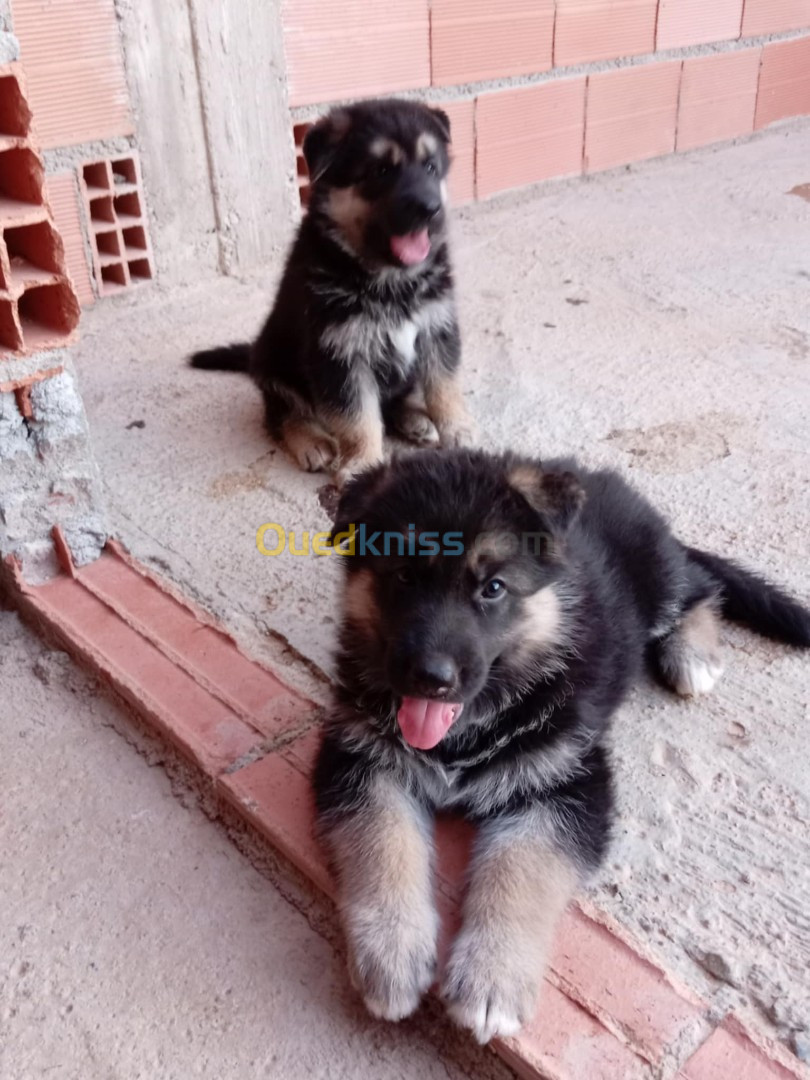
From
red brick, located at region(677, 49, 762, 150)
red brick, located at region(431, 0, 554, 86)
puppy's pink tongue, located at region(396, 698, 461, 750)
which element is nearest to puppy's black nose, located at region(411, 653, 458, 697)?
puppy's pink tongue, located at region(396, 698, 461, 750)

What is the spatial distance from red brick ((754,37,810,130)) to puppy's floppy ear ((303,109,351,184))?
4.92 metres

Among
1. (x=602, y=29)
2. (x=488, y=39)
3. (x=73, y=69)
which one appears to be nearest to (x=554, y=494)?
(x=73, y=69)

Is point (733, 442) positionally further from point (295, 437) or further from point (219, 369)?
point (219, 369)

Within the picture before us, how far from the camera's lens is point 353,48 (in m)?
4.67

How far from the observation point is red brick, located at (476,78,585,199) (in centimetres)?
536

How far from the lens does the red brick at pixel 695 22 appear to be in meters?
6.04

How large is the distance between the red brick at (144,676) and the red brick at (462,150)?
349cm

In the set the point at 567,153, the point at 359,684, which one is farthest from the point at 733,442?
the point at 567,153

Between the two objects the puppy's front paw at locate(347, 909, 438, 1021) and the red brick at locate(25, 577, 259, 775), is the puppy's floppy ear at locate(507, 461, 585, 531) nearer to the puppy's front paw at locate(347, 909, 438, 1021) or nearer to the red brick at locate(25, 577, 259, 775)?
the puppy's front paw at locate(347, 909, 438, 1021)

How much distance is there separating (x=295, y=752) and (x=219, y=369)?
2.22m

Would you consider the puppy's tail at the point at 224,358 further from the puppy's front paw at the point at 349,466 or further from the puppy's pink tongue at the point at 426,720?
the puppy's pink tongue at the point at 426,720

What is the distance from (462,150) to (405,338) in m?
2.54

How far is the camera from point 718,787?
1.96 meters

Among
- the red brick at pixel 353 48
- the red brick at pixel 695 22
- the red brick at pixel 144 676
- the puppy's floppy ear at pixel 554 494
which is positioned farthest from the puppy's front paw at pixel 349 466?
the red brick at pixel 695 22
